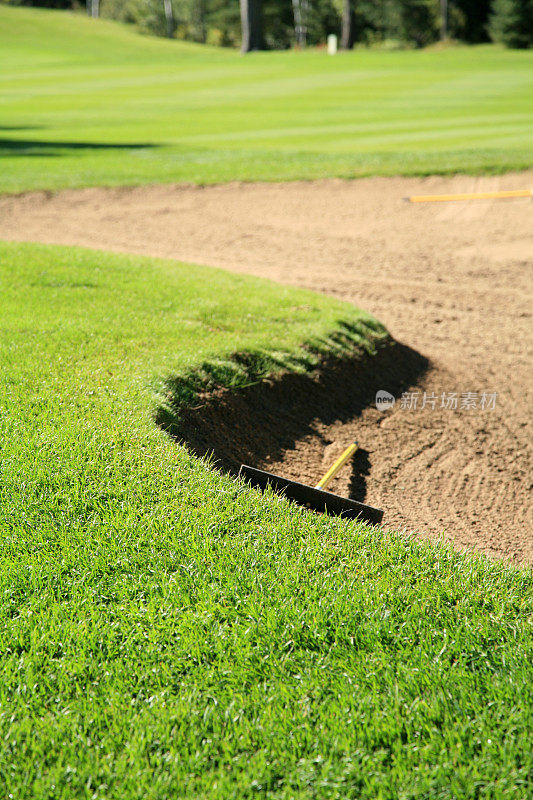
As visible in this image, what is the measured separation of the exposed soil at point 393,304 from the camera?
467cm

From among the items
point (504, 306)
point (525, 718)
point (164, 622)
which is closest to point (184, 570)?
point (164, 622)

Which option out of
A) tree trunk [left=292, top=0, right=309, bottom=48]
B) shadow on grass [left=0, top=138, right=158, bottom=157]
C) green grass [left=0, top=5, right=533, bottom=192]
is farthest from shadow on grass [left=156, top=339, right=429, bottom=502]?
tree trunk [left=292, top=0, right=309, bottom=48]

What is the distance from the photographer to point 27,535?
3.21 meters

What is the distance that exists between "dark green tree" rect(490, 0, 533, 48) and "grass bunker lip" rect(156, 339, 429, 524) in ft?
173

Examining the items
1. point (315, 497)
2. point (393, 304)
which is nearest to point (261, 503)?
point (315, 497)

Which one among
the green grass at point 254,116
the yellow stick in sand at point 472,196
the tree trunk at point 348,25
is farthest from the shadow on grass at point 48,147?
the tree trunk at point 348,25

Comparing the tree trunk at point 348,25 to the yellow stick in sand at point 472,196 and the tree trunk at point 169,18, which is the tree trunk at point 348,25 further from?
the yellow stick in sand at point 472,196

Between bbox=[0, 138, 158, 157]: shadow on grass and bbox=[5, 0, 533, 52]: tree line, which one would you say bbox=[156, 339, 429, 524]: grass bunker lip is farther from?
bbox=[5, 0, 533, 52]: tree line

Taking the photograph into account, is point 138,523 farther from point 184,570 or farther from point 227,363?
point 227,363

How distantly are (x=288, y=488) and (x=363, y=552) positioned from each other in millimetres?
867

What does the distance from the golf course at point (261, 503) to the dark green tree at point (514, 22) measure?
46.1 metres

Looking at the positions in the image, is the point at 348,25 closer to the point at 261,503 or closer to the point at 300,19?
the point at 300,19

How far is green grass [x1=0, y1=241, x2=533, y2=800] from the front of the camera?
2209 millimetres

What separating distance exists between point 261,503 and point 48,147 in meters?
14.6
